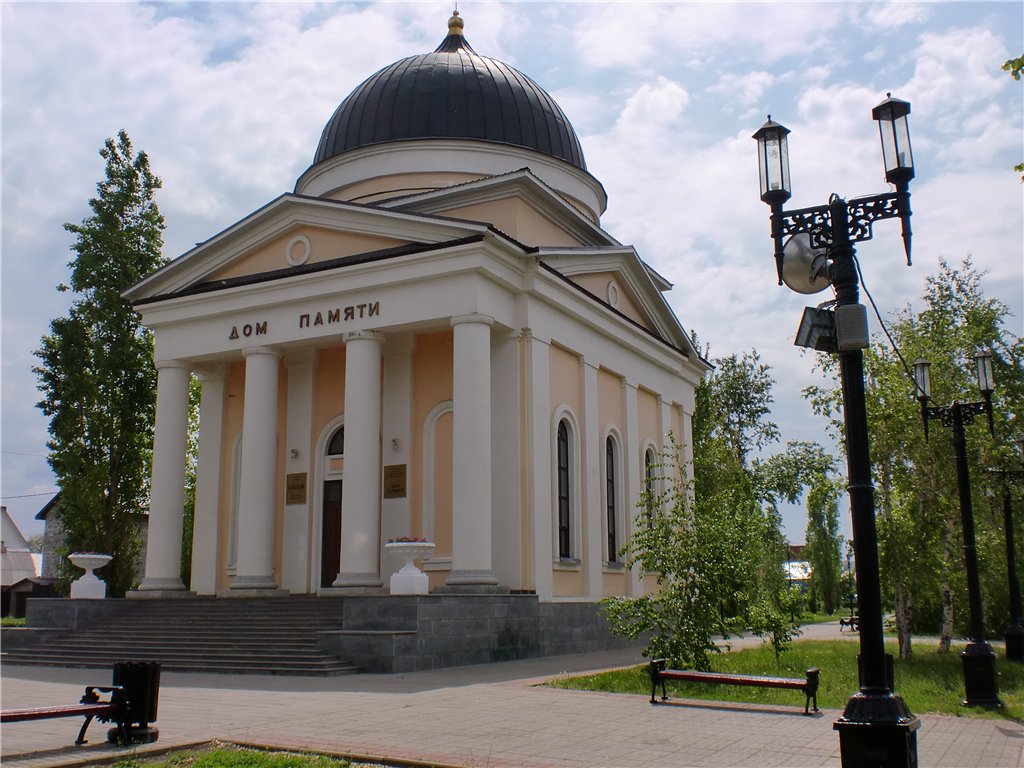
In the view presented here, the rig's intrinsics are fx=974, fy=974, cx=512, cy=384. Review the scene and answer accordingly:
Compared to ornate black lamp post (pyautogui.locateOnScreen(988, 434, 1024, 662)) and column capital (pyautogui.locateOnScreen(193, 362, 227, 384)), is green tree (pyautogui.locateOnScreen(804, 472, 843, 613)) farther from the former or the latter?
column capital (pyautogui.locateOnScreen(193, 362, 227, 384))

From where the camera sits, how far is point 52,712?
341 inches

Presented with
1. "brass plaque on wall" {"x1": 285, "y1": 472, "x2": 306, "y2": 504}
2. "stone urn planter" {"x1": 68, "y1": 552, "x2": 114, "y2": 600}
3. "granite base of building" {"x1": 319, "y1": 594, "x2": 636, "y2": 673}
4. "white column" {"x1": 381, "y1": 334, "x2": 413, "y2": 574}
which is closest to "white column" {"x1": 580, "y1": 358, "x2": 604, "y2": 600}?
"granite base of building" {"x1": 319, "y1": 594, "x2": 636, "y2": 673}

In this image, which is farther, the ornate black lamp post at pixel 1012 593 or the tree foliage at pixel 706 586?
the ornate black lamp post at pixel 1012 593

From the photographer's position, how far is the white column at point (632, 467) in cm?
2581

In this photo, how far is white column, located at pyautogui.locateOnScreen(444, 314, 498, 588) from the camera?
1925 cm

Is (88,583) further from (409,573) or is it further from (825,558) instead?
(825,558)

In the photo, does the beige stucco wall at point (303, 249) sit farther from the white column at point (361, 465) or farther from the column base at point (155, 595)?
the column base at point (155, 595)

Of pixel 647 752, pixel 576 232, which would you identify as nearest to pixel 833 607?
pixel 576 232

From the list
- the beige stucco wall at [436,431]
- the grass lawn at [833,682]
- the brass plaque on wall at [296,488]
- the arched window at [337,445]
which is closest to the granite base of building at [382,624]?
the beige stucco wall at [436,431]

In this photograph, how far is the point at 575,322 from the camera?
2395 cm

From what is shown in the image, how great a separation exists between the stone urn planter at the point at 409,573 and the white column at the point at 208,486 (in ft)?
27.4

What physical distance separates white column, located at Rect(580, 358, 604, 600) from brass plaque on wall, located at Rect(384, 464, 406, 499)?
14.4 feet

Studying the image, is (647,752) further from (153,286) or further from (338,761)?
(153,286)

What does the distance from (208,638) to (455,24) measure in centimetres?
2169
